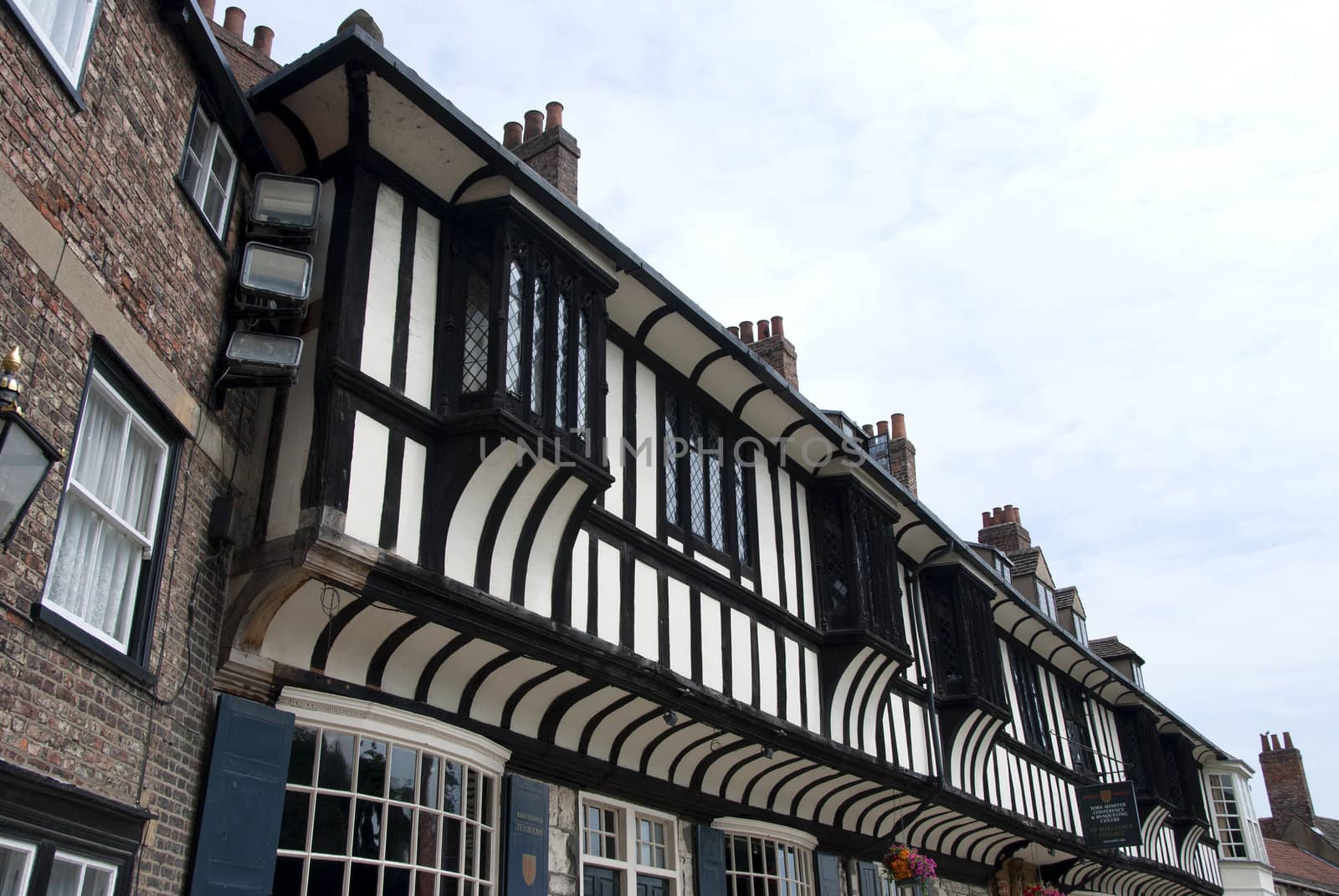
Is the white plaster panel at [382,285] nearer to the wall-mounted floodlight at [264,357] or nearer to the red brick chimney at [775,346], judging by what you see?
the wall-mounted floodlight at [264,357]

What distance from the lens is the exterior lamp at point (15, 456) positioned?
14.0ft

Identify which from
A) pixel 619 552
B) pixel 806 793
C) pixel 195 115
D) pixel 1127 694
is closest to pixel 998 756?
pixel 806 793

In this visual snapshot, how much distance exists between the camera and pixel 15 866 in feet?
16.6

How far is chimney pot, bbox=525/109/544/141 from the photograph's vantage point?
1152 centimetres

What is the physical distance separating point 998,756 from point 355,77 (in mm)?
13215

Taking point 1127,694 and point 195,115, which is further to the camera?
point 1127,694

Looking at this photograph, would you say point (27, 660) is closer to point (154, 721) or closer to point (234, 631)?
point (154, 721)

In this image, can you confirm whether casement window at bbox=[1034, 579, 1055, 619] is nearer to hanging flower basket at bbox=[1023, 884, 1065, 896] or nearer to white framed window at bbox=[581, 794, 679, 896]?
hanging flower basket at bbox=[1023, 884, 1065, 896]

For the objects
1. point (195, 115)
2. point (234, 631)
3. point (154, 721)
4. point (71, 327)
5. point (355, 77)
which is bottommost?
point (154, 721)

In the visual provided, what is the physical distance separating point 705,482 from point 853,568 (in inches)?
94.9

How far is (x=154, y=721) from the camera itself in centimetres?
627

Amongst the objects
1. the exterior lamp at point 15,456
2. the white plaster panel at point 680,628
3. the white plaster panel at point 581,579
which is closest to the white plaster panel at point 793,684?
the white plaster panel at point 680,628

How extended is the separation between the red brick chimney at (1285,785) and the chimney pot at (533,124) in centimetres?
4360

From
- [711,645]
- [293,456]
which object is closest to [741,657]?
[711,645]
